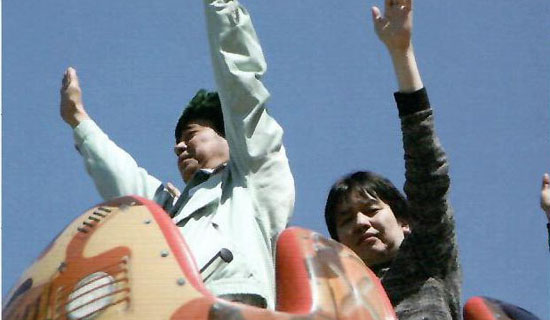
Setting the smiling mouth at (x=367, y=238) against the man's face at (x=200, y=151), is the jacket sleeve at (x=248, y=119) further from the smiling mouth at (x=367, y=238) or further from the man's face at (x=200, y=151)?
the smiling mouth at (x=367, y=238)

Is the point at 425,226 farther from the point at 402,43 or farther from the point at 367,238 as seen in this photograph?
the point at 402,43

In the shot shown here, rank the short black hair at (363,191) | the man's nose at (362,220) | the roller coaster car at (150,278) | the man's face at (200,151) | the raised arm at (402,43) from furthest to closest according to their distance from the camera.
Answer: the short black hair at (363,191) < the man's nose at (362,220) < the man's face at (200,151) < the raised arm at (402,43) < the roller coaster car at (150,278)

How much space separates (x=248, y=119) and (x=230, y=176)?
10.4 inches

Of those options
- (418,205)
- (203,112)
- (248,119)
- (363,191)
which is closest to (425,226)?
(418,205)

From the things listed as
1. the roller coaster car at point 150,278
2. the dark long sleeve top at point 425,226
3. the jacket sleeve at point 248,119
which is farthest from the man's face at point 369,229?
the roller coaster car at point 150,278

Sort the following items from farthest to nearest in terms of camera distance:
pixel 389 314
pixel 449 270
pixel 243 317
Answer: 1. pixel 449 270
2. pixel 389 314
3. pixel 243 317

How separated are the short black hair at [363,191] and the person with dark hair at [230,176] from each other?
24.4 inches

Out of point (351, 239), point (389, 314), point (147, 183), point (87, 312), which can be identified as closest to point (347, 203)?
point (351, 239)

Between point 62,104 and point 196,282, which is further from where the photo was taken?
point 62,104

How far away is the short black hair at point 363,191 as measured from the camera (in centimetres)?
866

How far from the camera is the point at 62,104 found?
8656 millimetres

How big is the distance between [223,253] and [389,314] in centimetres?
70

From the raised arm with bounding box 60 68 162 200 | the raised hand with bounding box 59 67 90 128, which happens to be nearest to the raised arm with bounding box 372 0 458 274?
the raised arm with bounding box 60 68 162 200

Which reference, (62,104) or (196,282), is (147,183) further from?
(196,282)
